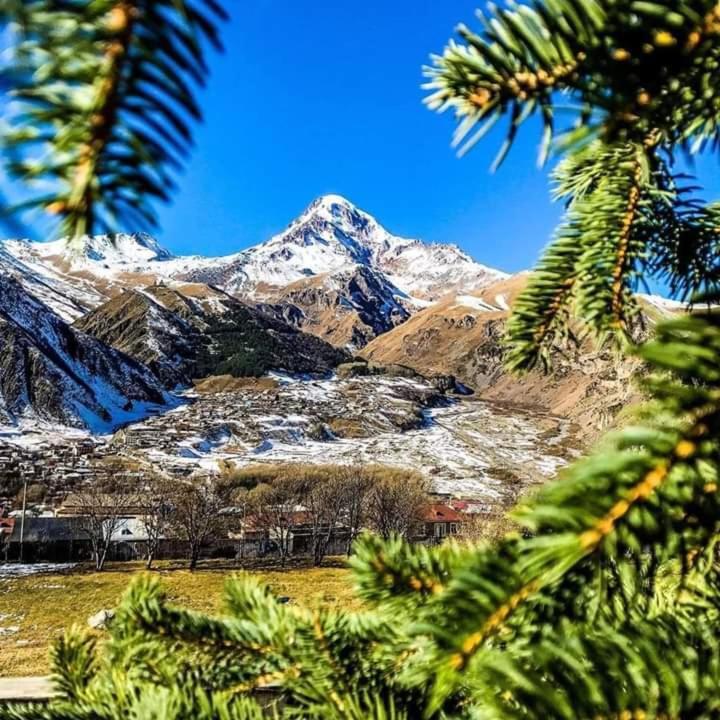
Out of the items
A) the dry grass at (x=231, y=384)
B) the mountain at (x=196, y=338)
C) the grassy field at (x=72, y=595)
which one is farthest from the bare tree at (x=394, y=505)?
the mountain at (x=196, y=338)

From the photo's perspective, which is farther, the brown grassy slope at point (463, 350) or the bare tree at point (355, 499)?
the brown grassy slope at point (463, 350)

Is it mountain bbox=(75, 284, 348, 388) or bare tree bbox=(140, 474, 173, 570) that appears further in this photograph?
mountain bbox=(75, 284, 348, 388)

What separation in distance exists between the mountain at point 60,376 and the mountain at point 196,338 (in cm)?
1248

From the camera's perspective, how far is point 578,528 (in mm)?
301

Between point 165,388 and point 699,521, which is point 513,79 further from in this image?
point 165,388

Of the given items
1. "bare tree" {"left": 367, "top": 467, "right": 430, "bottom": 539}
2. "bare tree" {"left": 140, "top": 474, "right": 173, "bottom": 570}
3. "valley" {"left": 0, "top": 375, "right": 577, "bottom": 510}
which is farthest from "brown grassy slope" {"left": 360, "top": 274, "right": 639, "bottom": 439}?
"bare tree" {"left": 140, "top": 474, "right": 173, "bottom": 570}

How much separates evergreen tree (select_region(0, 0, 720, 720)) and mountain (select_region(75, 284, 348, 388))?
94927mm

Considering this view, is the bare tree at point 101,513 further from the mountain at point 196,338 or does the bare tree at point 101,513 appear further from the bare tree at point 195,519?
the mountain at point 196,338

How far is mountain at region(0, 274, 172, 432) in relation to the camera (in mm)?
63219

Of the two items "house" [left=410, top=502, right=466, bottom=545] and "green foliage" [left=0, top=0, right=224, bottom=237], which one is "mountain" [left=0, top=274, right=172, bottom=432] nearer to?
"house" [left=410, top=502, right=466, bottom=545]

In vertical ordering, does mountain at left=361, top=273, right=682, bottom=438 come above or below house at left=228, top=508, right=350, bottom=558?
above

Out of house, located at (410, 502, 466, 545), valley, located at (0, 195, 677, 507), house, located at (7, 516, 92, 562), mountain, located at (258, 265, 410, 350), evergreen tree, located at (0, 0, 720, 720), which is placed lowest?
house, located at (7, 516, 92, 562)

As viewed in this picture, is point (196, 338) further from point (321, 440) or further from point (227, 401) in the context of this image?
point (321, 440)

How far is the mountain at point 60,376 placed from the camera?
6322cm
